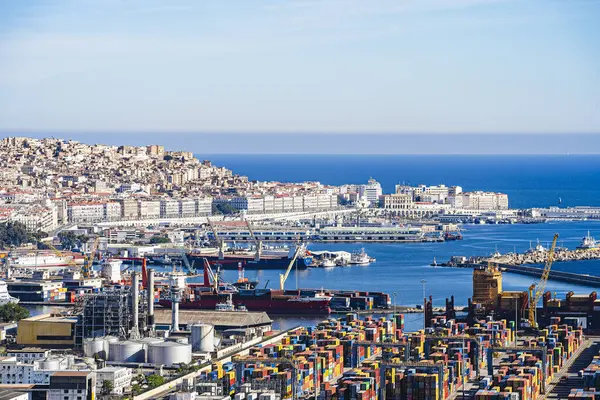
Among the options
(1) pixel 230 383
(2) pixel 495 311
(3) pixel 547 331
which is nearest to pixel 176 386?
(1) pixel 230 383

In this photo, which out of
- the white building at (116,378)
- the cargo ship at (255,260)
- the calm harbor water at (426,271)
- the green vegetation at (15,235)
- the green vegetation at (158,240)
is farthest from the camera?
the green vegetation at (158,240)

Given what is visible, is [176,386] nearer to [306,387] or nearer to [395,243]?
[306,387]

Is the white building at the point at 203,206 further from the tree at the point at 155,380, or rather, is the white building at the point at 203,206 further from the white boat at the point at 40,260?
the tree at the point at 155,380

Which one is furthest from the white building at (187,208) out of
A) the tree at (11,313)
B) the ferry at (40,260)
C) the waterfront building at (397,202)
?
the tree at (11,313)

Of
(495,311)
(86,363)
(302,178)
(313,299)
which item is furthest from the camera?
(302,178)

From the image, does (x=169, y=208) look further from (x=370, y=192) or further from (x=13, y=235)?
(x=13, y=235)

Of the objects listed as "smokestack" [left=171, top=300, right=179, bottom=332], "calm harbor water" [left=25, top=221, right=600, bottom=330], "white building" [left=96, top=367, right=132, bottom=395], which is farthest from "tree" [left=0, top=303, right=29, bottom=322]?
"white building" [left=96, top=367, right=132, bottom=395]
